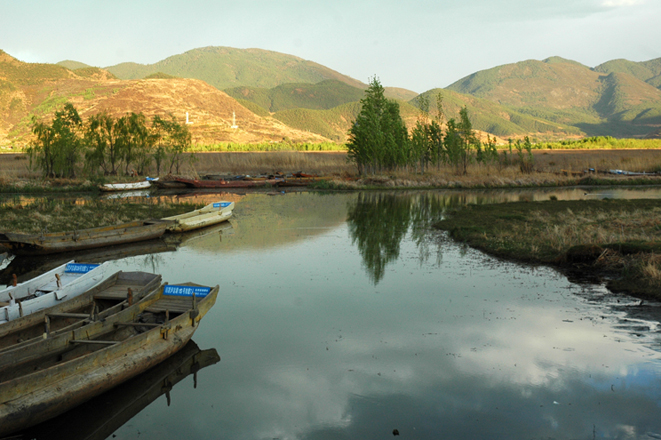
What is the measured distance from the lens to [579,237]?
63.8 ft

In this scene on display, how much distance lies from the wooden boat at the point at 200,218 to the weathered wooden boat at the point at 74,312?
479 inches

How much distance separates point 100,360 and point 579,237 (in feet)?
56.3

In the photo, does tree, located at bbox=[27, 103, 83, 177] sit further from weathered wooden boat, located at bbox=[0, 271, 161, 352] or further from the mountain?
the mountain

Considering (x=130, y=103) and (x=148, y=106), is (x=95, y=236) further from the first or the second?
(x=130, y=103)

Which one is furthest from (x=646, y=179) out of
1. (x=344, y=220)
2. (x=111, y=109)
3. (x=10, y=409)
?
(x=111, y=109)

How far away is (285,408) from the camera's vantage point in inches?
343

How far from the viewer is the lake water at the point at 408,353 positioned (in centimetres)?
825

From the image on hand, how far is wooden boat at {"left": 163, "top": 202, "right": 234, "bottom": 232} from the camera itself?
25.0 metres

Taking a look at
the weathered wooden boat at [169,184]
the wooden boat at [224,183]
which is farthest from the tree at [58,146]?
the wooden boat at [224,183]

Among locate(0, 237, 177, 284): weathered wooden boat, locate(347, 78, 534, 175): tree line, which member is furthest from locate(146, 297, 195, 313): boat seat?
locate(347, 78, 534, 175): tree line

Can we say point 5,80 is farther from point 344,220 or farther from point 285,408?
point 285,408

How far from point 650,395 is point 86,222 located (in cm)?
2517

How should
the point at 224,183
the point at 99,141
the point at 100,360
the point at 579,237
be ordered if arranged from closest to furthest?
1. the point at 100,360
2. the point at 579,237
3. the point at 224,183
4. the point at 99,141

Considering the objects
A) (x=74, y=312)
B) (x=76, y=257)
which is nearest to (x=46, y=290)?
(x=74, y=312)
